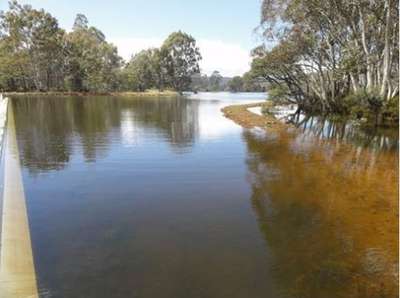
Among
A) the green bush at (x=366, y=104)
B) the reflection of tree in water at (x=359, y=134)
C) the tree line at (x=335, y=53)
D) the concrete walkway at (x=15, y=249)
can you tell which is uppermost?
the tree line at (x=335, y=53)

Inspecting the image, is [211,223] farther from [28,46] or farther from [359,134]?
[28,46]

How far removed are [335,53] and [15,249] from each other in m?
24.3

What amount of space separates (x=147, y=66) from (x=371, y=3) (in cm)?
6239

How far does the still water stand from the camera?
3.95 metres

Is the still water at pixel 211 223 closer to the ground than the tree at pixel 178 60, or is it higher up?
closer to the ground

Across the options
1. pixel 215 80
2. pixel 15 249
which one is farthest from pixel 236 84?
pixel 15 249

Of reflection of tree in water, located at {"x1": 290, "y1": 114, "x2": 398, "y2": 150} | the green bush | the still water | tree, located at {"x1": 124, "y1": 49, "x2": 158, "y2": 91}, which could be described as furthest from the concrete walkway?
tree, located at {"x1": 124, "y1": 49, "x2": 158, "y2": 91}

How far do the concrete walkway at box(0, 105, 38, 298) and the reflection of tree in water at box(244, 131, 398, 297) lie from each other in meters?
2.71

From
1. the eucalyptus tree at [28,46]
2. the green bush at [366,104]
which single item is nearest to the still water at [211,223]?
the green bush at [366,104]

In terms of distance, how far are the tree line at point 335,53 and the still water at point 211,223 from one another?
31.3ft

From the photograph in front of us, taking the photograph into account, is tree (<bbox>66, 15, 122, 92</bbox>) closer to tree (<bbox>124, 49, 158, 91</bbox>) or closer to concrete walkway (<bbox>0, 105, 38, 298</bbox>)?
tree (<bbox>124, 49, 158, 91</bbox>)

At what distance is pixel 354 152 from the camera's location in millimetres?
12141

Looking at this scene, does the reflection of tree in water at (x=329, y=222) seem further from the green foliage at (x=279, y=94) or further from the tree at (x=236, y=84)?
the tree at (x=236, y=84)

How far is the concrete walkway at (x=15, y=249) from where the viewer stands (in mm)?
3694
